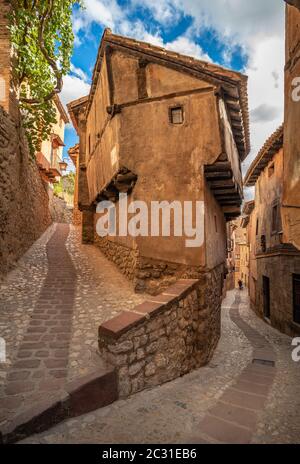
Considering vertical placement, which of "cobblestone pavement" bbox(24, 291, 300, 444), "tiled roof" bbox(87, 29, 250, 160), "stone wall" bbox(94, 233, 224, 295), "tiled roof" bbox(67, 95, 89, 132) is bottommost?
"cobblestone pavement" bbox(24, 291, 300, 444)

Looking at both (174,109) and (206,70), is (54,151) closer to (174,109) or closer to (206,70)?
(174,109)

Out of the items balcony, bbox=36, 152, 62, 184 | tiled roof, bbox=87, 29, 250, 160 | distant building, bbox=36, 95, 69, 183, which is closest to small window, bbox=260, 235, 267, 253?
tiled roof, bbox=87, 29, 250, 160

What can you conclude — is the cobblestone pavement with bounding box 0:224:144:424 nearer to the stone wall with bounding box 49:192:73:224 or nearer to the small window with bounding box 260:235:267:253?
the small window with bounding box 260:235:267:253

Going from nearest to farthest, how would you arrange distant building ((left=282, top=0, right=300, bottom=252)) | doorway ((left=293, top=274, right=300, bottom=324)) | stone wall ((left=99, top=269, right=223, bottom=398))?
stone wall ((left=99, top=269, right=223, bottom=398))
distant building ((left=282, top=0, right=300, bottom=252))
doorway ((left=293, top=274, right=300, bottom=324))

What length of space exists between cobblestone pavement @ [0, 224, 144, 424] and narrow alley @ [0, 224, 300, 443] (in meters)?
0.01

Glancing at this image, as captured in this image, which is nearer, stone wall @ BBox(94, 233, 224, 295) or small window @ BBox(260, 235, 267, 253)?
stone wall @ BBox(94, 233, 224, 295)

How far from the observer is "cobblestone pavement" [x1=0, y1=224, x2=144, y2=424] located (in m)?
3.09

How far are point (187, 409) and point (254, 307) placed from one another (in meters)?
14.6

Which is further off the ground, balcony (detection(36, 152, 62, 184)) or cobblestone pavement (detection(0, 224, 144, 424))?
balcony (detection(36, 152, 62, 184))

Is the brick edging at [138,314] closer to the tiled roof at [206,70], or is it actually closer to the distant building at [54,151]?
the tiled roof at [206,70]

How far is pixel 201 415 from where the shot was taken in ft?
10.5

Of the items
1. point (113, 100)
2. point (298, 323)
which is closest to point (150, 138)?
point (113, 100)

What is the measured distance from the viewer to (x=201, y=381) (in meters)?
4.73
